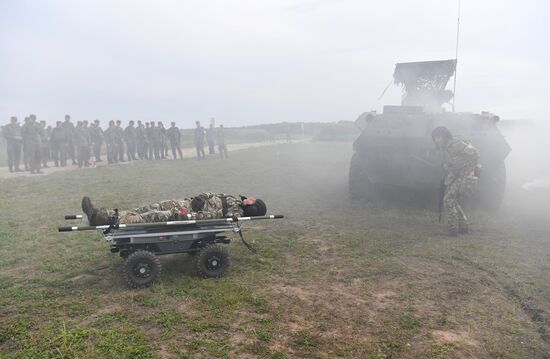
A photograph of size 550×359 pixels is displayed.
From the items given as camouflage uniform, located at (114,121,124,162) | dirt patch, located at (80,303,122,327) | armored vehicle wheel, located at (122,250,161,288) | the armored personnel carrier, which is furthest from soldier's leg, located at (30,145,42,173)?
dirt patch, located at (80,303,122,327)

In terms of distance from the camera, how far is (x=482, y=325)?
4297mm

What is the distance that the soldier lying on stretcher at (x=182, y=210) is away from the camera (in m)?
4.98

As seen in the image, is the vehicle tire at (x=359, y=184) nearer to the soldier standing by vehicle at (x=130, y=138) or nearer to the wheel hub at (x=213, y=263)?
the wheel hub at (x=213, y=263)

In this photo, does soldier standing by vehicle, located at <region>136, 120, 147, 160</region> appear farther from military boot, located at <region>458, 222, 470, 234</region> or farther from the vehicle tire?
military boot, located at <region>458, 222, 470, 234</region>

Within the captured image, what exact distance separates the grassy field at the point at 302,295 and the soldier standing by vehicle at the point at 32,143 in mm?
8065

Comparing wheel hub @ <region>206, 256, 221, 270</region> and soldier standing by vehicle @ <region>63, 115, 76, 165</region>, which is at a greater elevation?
soldier standing by vehicle @ <region>63, 115, 76, 165</region>

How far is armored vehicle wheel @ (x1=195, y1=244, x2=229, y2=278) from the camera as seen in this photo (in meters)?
5.31

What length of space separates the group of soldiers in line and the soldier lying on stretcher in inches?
513

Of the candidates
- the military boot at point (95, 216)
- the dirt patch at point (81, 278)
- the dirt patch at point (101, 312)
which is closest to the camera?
the dirt patch at point (101, 312)

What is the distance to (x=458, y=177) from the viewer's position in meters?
7.97

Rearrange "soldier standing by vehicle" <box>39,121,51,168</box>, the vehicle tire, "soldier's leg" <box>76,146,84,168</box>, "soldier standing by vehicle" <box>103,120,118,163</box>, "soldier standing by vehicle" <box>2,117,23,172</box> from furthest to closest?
"soldier standing by vehicle" <box>103,120,118,163</box>
"soldier's leg" <box>76,146,84,168</box>
"soldier standing by vehicle" <box>39,121,51,168</box>
"soldier standing by vehicle" <box>2,117,23,172</box>
the vehicle tire

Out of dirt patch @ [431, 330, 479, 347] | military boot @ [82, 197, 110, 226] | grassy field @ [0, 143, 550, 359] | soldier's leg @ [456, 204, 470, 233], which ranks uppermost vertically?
military boot @ [82, 197, 110, 226]

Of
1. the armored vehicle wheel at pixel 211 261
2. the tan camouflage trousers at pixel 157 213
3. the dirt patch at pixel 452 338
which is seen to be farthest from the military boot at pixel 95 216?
the dirt patch at pixel 452 338

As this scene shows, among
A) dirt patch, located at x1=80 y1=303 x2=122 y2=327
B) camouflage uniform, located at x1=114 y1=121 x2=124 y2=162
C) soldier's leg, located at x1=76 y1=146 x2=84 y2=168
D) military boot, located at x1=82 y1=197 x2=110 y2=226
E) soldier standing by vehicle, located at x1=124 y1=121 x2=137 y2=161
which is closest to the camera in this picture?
dirt patch, located at x1=80 y1=303 x2=122 y2=327
